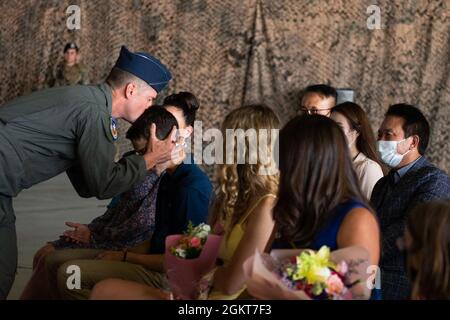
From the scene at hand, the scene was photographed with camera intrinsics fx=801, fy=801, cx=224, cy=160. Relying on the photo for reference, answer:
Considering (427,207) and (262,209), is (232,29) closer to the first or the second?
(262,209)

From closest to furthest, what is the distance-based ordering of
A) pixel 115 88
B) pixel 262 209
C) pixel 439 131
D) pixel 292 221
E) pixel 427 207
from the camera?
pixel 427 207
pixel 292 221
pixel 262 209
pixel 115 88
pixel 439 131

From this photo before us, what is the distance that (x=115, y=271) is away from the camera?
3.54m

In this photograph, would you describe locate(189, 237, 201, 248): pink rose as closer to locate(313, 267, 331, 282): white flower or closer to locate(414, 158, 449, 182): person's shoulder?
locate(313, 267, 331, 282): white flower

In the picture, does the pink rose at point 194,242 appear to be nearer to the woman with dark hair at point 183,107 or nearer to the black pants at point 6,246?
the black pants at point 6,246

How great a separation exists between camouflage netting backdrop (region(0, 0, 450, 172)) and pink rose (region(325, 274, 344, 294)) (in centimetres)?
663

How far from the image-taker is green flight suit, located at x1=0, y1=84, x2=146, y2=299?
338 centimetres

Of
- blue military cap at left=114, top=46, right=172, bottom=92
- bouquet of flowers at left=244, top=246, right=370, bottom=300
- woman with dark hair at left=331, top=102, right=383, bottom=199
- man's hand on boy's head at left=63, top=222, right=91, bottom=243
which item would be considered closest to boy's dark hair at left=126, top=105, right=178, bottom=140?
blue military cap at left=114, top=46, right=172, bottom=92

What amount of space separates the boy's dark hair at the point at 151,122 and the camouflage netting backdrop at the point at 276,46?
17.2 ft

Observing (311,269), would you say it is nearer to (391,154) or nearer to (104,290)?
(104,290)

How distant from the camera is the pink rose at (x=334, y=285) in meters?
2.17

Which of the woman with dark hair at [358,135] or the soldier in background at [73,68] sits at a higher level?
the soldier in background at [73,68]

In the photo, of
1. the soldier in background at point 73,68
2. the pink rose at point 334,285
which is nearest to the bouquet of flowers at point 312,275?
the pink rose at point 334,285

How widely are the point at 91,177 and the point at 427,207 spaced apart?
1639 mm

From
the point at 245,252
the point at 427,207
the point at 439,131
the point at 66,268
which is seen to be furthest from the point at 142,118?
the point at 439,131
